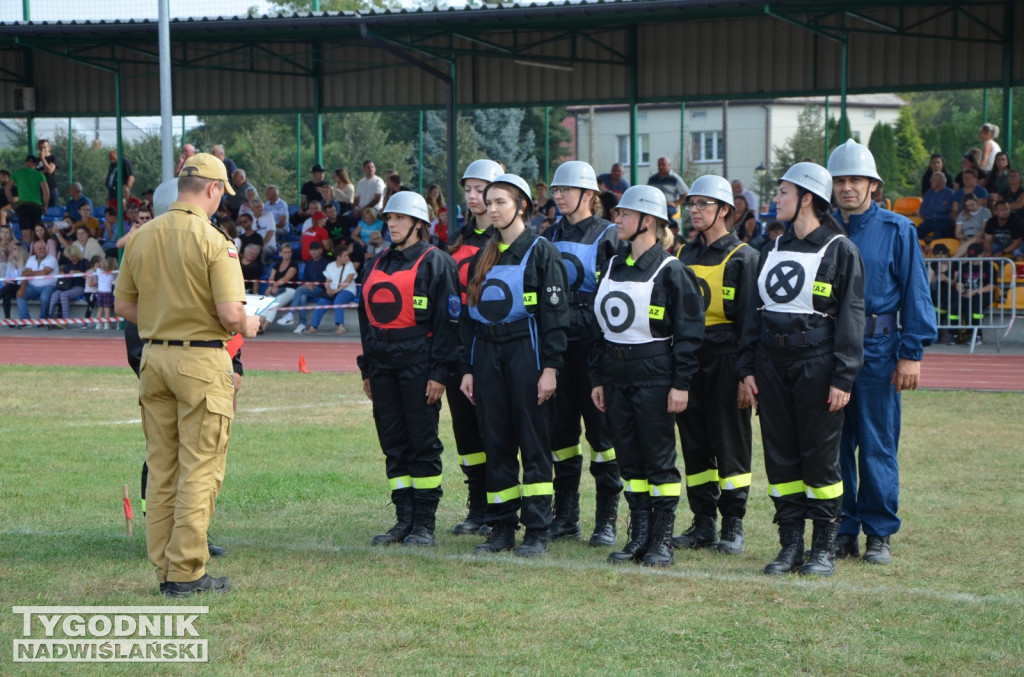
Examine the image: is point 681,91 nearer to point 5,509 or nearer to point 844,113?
point 844,113

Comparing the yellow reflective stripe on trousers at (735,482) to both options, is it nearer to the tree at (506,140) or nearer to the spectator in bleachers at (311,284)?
the spectator in bleachers at (311,284)

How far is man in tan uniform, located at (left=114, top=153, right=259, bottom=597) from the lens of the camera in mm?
6250

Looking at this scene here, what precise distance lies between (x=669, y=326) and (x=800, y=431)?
Result: 0.94 m

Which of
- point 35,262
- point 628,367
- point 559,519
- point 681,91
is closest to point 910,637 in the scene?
point 628,367

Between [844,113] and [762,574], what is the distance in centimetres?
1587

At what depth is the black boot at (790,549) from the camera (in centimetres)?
686

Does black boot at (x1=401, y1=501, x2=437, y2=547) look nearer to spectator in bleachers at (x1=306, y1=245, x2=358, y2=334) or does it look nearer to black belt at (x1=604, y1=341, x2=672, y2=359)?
black belt at (x1=604, y1=341, x2=672, y2=359)

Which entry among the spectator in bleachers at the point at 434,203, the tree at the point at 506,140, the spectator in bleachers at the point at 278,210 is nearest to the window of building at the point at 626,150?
the tree at the point at 506,140

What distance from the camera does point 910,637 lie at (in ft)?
18.5

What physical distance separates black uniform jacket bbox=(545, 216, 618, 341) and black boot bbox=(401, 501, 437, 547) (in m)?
1.39

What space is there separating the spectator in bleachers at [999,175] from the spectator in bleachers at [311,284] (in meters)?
11.7

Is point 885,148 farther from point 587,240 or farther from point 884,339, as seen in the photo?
point 884,339

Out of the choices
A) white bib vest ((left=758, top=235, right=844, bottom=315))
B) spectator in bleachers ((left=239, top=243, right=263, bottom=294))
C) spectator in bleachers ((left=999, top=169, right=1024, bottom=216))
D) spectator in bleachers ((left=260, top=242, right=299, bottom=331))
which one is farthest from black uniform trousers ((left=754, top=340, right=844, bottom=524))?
spectator in bleachers ((left=239, top=243, right=263, bottom=294))

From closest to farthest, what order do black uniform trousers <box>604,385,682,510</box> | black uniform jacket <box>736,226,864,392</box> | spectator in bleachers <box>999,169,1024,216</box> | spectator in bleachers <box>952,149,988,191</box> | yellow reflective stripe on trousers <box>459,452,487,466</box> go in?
black uniform jacket <box>736,226,864,392</box> → black uniform trousers <box>604,385,682,510</box> → yellow reflective stripe on trousers <box>459,452,487,466</box> → spectator in bleachers <box>999,169,1024,216</box> → spectator in bleachers <box>952,149,988,191</box>
